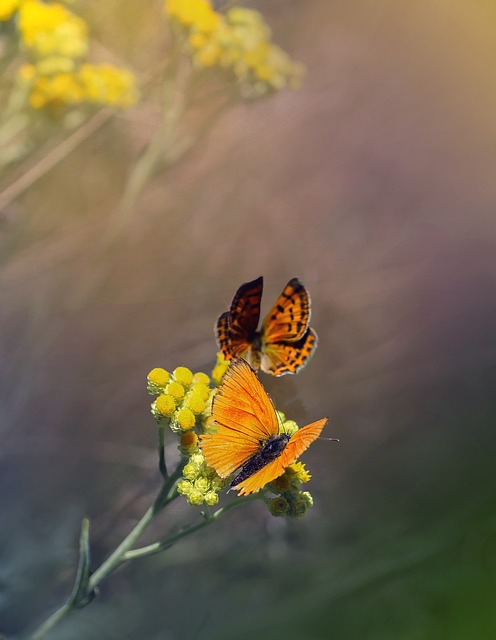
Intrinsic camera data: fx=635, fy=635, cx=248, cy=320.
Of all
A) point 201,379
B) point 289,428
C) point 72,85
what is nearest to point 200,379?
point 201,379

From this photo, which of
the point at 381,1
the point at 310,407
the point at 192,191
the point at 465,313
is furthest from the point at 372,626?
the point at 381,1

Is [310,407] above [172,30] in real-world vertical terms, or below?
below

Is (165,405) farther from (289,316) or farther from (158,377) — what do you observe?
(289,316)

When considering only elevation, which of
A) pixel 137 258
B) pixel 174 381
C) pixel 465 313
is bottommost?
pixel 174 381

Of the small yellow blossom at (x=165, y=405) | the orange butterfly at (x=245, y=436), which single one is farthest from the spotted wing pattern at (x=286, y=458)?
the small yellow blossom at (x=165, y=405)

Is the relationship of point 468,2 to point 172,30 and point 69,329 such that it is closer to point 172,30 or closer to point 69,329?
point 172,30

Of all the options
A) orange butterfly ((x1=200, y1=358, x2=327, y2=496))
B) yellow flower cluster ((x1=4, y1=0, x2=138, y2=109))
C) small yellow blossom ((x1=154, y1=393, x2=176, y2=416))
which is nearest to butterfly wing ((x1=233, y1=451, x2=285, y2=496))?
orange butterfly ((x1=200, y1=358, x2=327, y2=496))
